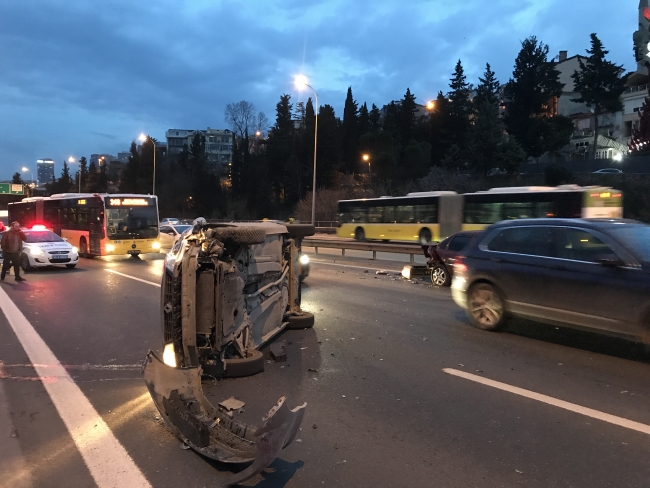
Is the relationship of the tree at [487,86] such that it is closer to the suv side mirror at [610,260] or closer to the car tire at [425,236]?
the car tire at [425,236]

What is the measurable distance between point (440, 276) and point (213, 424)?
1051 cm

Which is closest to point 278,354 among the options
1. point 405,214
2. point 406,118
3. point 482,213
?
point 482,213

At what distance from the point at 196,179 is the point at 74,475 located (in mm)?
80399

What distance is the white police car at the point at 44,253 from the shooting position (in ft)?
58.1

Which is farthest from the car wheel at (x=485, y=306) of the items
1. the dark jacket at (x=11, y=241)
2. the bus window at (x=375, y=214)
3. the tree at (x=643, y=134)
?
the tree at (x=643, y=134)

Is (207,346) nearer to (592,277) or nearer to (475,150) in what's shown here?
(592,277)

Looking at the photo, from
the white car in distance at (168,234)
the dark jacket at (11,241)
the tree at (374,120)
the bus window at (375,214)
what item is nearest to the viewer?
the dark jacket at (11,241)

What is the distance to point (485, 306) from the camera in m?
8.29

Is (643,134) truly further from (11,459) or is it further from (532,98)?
(11,459)

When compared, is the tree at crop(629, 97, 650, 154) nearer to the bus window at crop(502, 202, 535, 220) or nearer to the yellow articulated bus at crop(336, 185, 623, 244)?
the yellow articulated bus at crop(336, 185, 623, 244)

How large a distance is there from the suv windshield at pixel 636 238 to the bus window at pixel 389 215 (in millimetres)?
25235

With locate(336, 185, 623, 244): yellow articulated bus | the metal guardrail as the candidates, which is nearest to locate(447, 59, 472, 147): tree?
locate(336, 185, 623, 244): yellow articulated bus

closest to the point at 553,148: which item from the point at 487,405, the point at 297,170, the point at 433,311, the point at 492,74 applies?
the point at 492,74

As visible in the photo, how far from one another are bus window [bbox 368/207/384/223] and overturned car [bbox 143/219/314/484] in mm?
25871
